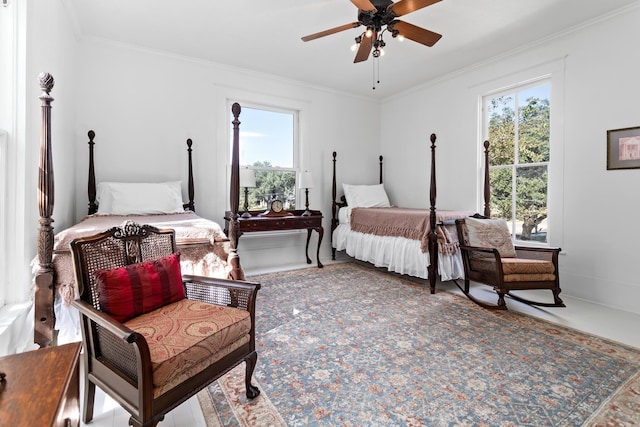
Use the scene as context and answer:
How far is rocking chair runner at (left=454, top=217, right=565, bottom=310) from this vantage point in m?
2.85

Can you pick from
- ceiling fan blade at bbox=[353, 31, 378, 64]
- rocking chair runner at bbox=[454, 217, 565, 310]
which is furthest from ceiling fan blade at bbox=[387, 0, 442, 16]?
rocking chair runner at bbox=[454, 217, 565, 310]

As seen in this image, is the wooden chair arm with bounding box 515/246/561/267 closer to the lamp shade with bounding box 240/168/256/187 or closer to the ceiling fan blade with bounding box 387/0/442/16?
the ceiling fan blade with bounding box 387/0/442/16

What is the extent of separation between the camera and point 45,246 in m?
1.76

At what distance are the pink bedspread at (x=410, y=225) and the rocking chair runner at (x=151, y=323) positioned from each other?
2.39 meters

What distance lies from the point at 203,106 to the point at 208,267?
2.64 meters

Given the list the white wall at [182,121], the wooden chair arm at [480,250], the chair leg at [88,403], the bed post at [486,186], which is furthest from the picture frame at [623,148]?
the chair leg at [88,403]

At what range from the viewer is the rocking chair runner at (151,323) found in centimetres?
124

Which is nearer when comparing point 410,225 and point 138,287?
point 138,287

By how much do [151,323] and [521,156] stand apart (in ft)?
13.9

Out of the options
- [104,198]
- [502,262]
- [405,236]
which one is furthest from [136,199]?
[502,262]

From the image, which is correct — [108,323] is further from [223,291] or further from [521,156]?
[521,156]

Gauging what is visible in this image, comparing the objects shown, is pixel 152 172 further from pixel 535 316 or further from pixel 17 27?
pixel 535 316

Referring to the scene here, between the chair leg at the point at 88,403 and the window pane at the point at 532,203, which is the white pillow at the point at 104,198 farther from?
the window pane at the point at 532,203

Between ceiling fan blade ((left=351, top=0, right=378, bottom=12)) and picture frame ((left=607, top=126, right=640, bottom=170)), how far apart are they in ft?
8.64
